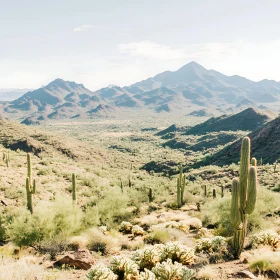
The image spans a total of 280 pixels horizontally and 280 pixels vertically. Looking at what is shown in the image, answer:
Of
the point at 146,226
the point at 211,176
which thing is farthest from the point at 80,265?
the point at 211,176

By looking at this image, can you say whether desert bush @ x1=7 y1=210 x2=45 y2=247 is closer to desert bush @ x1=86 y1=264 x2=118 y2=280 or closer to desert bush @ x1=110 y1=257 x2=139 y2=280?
desert bush @ x1=110 y1=257 x2=139 y2=280

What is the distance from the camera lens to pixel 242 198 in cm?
993

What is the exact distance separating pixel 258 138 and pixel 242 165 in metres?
54.0

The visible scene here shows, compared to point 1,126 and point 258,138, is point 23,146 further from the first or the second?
point 258,138

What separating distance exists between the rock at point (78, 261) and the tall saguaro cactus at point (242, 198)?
17.0 ft

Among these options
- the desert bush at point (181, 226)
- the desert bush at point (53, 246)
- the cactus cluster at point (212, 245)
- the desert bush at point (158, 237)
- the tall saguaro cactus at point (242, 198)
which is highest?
the tall saguaro cactus at point (242, 198)

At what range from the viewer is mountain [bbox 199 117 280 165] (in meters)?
52.2

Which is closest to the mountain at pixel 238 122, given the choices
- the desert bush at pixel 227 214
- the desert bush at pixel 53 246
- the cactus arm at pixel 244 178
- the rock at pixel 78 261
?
the desert bush at pixel 227 214

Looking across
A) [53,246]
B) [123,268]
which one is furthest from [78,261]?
[53,246]

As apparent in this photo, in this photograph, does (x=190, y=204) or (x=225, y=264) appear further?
(x=190, y=204)

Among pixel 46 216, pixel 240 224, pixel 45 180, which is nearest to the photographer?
pixel 240 224

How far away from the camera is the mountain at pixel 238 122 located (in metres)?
104

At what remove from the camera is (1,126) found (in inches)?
2459

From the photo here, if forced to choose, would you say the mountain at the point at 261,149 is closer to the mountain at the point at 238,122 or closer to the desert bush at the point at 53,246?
the mountain at the point at 238,122
